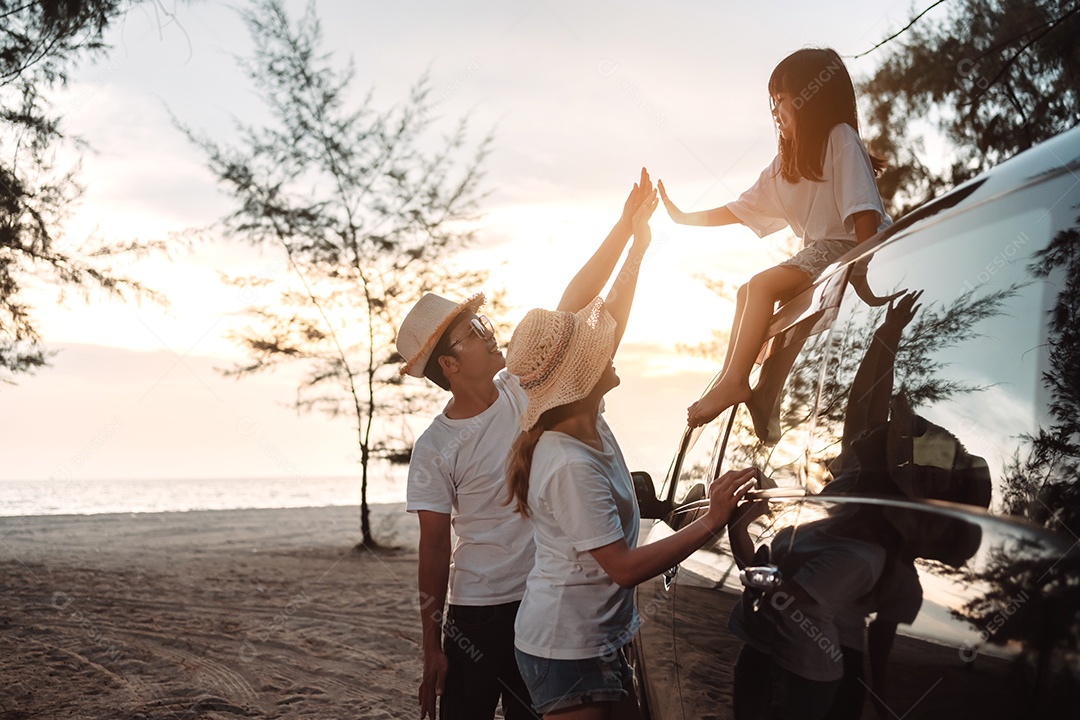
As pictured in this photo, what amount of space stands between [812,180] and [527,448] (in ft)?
5.97

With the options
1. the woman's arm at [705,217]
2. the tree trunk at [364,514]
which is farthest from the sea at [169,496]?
the woman's arm at [705,217]

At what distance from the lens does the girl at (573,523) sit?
2475 mm

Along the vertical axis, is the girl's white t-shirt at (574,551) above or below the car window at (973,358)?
below

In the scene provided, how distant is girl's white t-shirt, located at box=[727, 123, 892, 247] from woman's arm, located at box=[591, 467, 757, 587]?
140cm

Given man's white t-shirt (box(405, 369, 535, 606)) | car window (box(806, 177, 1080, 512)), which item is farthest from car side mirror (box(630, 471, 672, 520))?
car window (box(806, 177, 1080, 512))

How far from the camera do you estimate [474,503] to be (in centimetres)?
359

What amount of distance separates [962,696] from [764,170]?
3.12 meters

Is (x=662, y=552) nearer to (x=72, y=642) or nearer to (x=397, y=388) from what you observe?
(x=72, y=642)

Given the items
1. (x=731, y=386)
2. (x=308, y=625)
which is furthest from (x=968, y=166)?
(x=731, y=386)

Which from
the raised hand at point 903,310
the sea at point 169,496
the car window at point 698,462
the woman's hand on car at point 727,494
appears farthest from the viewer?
the sea at point 169,496

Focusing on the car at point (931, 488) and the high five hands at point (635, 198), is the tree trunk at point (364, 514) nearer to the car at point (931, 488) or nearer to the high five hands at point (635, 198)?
the high five hands at point (635, 198)

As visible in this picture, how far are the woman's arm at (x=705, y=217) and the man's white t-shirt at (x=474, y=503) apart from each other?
4.73 feet

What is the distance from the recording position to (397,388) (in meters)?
16.4

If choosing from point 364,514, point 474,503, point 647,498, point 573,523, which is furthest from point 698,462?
point 364,514
